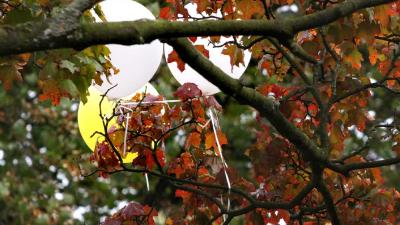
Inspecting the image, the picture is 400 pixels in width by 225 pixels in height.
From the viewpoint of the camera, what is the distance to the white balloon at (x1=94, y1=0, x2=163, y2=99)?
3631 mm

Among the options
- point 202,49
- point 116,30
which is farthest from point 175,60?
point 116,30

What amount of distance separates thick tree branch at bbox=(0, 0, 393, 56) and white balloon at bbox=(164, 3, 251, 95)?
36.8 inches

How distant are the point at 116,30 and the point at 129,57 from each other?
138 centimetres

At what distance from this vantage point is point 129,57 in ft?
12.2

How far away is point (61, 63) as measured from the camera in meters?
3.00

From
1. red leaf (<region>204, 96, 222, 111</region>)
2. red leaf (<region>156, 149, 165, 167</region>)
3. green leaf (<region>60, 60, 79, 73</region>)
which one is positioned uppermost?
red leaf (<region>204, 96, 222, 111</region>)

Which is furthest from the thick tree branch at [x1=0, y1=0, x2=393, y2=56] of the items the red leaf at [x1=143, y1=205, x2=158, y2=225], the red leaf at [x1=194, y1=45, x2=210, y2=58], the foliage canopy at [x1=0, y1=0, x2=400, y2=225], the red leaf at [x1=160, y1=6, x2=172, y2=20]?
the red leaf at [x1=143, y1=205, x2=158, y2=225]

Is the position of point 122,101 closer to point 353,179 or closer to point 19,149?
point 353,179

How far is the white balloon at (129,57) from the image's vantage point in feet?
11.9

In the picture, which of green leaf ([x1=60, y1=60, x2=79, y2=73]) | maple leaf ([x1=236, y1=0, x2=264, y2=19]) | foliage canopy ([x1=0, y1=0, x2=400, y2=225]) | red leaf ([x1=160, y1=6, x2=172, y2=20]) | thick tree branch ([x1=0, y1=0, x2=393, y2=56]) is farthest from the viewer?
red leaf ([x1=160, y1=6, x2=172, y2=20])

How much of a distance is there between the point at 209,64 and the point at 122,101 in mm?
1010

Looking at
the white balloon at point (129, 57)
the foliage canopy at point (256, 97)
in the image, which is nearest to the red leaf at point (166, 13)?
the foliage canopy at point (256, 97)

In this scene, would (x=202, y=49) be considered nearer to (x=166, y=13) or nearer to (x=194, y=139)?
(x=166, y=13)

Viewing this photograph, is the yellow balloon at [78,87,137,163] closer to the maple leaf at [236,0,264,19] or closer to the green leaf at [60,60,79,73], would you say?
the maple leaf at [236,0,264,19]
